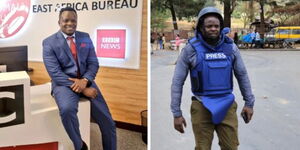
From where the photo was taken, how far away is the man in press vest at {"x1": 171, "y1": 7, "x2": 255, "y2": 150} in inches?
68.7

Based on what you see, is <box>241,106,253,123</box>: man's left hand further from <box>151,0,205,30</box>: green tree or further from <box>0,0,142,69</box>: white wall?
<box>0,0,142,69</box>: white wall

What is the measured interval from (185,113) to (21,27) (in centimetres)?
132

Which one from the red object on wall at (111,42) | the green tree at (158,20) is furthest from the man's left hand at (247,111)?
the red object on wall at (111,42)

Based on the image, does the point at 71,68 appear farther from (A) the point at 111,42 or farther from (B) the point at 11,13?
(B) the point at 11,13

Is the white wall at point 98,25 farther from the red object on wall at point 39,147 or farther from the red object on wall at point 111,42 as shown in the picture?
the red object on wall at point 39,147

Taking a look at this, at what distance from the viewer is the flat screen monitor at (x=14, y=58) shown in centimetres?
219

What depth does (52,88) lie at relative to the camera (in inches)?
86.6

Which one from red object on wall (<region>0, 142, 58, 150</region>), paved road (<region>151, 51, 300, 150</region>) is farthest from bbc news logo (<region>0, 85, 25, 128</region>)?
paved road (<region>151, 51, 300, 150</region>)

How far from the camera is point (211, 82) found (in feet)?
5.82

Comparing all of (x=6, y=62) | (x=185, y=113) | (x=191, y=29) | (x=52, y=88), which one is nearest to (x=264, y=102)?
(x=185, y=113)

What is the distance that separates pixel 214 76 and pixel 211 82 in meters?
0.04

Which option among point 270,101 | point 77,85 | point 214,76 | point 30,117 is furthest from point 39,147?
point 270,101

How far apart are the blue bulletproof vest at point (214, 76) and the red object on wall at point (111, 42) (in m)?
0.64

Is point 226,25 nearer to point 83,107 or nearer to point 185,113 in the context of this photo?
point 185,113
